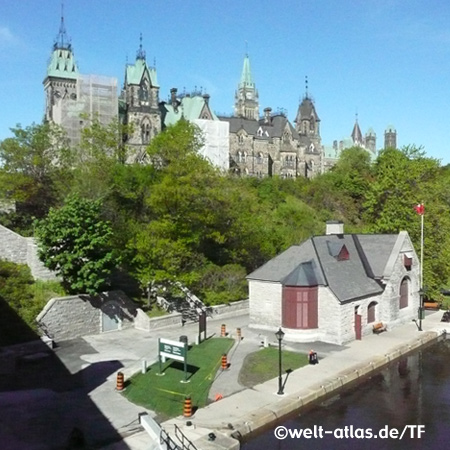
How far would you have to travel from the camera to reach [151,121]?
89.8m

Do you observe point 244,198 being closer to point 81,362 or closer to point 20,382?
point 81,362

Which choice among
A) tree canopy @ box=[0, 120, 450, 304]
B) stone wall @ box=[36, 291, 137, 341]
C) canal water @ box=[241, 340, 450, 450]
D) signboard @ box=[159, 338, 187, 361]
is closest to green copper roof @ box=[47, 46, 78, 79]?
tree canopy @ box=[0, 120, 450, 304]

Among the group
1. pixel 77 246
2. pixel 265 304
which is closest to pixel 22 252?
pixel 77 246

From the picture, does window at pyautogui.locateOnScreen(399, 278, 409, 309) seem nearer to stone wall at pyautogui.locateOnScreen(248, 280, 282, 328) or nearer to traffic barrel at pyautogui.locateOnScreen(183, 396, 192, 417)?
stone wall at pyautogui.locateOnScreen(248, 280, 282, 328)

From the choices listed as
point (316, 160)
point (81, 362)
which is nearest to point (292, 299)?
point (81, 362)

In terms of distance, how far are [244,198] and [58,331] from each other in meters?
20.8

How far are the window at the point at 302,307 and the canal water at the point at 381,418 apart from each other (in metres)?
5.54

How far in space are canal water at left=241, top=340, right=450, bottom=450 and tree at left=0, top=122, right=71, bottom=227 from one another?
29.4m

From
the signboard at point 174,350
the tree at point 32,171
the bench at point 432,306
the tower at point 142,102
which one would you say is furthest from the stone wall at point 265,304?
the tower at point 142,102

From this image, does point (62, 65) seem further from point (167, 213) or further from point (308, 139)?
point (167, 213)

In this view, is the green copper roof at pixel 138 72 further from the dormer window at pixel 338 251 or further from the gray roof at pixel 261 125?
the dormer window at pixel 338 251

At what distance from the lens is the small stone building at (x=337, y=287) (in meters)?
28.2

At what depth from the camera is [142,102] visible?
298 feet

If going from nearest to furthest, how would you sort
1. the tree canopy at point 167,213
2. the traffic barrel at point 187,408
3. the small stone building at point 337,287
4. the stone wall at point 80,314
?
the traffic barrel at point 187,408 < the stone wall at point 80,314 < the small stone building at point 337,287 < the tree canopy at point 167,213
